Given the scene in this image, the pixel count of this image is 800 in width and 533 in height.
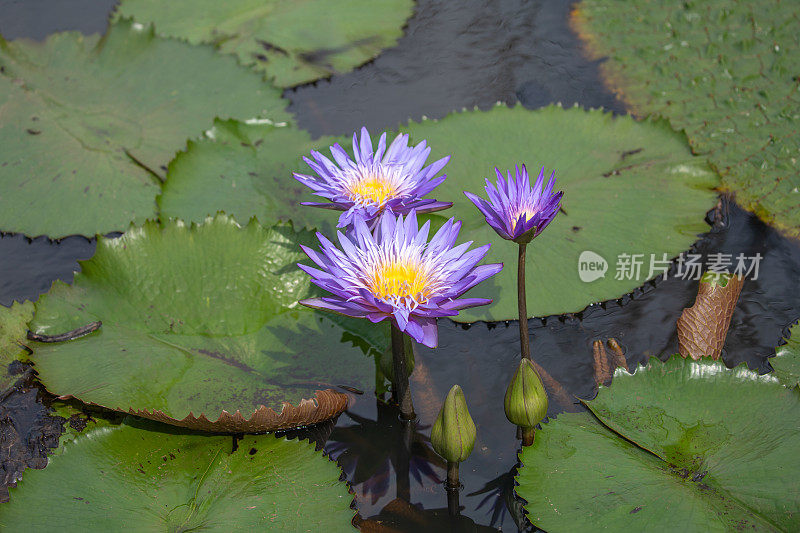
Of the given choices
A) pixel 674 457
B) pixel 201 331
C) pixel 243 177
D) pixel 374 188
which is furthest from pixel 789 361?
pixel 243 177

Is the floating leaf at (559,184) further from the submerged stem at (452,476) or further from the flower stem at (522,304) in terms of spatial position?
the submerged stem at (452,476)

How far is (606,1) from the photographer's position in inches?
170

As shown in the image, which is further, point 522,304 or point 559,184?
point 559,184

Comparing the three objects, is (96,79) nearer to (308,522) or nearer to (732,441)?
(308,522)

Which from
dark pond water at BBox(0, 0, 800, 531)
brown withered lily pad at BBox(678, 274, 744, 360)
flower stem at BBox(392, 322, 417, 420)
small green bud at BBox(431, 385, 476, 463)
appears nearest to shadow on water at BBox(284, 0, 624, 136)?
dark pond water at BBox(0, 0, 800, 531)

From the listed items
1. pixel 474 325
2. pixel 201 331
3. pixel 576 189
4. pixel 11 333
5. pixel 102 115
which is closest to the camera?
pixel 201 331

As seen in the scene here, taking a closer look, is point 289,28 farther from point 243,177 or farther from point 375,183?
point 375,183

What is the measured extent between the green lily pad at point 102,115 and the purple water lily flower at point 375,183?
115 cm

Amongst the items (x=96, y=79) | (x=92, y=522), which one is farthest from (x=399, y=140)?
(x=96, y=79)

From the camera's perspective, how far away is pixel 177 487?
213 cm

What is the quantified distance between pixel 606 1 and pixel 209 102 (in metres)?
2.47

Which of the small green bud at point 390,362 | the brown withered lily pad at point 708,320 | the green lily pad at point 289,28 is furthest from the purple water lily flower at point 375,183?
the green lily pad at point 289,28

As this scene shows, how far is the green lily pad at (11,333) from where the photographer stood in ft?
8.50

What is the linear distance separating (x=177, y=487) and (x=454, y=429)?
2.83ft
